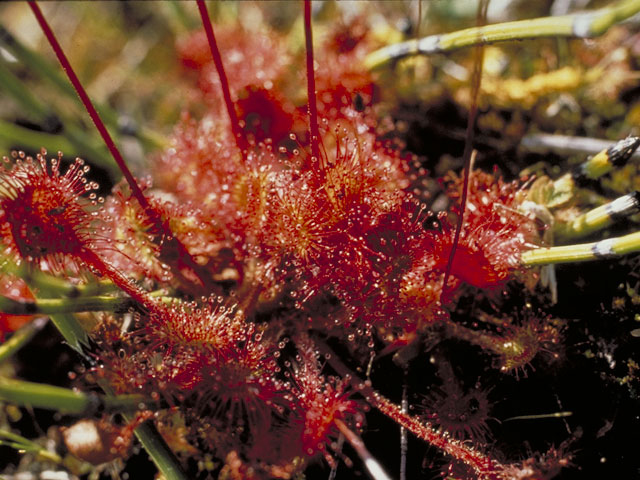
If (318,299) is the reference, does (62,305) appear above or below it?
above

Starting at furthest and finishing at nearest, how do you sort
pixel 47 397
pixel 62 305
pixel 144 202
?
pixel 144 202
pixel 62 305
pixel 47 397

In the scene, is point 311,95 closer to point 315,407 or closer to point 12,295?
point 315,407

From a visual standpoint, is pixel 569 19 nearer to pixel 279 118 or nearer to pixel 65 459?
pixel 279 118

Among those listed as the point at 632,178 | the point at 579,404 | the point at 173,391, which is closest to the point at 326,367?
the point at 173,391

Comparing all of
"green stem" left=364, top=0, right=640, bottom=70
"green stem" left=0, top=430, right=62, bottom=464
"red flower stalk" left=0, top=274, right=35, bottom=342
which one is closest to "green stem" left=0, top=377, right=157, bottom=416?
"red flower stalk" left=0, top=274, right=35, bottom=342

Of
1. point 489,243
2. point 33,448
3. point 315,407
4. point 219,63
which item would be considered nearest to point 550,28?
point 489,243

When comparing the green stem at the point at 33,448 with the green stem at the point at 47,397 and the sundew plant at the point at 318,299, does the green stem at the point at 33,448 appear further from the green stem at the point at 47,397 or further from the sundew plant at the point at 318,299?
the green stem at the point at 47,397

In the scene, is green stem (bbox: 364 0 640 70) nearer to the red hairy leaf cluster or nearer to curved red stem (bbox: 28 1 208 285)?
the red hairy leaf cluster

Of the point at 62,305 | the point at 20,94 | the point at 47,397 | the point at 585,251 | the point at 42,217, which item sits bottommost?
the point at 585,251
